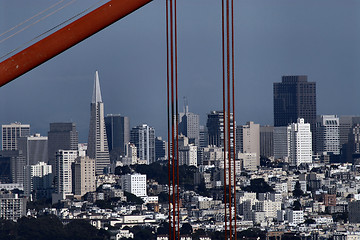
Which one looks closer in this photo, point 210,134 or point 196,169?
point 196,169

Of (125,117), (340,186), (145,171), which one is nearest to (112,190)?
(145,171)

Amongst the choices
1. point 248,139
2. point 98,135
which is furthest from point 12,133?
point 248,139

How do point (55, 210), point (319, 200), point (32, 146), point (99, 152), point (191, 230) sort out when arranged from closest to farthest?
1. point (191, 230)
2. point (55, 210)
3. point (319, 200)
4. point (32, 146)
5. point (99, 152)

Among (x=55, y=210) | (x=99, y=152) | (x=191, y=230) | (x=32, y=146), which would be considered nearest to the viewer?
(x=191, y=230)

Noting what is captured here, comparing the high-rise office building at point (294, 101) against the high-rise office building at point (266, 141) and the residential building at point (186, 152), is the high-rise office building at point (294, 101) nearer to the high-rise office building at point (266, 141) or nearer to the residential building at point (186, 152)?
the high-rise office building at point (266, 141)

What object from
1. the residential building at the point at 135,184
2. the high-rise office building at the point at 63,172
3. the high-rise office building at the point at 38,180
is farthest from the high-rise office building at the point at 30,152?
the residential building at the point at 135,184

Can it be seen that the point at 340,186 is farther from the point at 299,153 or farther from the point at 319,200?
the point at 299,153

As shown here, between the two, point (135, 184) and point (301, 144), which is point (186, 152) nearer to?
point (135, 184)
